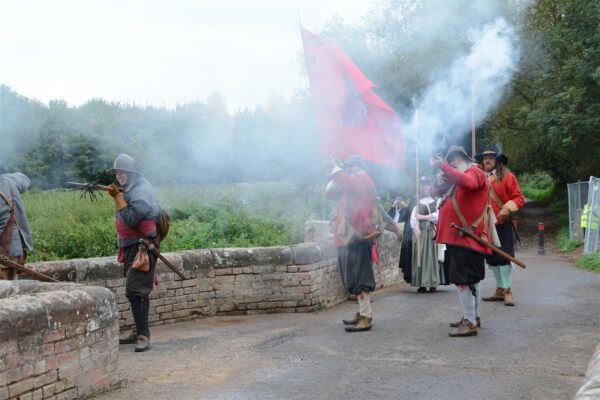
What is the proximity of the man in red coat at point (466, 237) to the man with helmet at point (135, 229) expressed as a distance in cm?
296

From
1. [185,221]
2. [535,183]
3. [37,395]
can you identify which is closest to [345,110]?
[185,221]

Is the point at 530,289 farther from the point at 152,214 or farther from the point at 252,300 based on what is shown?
the point at 152,214

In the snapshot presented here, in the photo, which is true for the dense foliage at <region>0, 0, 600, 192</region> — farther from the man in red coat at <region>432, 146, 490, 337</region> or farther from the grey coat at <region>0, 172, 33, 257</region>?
the man in red coat at <region>432, 146, 490, 337</region>

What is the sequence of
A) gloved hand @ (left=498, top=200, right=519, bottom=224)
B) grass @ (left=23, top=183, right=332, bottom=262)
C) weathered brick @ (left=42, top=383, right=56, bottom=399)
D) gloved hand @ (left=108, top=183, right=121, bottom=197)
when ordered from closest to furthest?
weathered brick @ (left=42, top=383, right=56, bottom=399), gloved hand @ (left=108, top=183, right=121, bottom=197), gloved hand @ (left=498, top=200, right=519, bottom=224), grass @ (left=23, top=183, right=332, bottom=262)

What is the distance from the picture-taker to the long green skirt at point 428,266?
34.7 ft

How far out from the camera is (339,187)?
7941mm

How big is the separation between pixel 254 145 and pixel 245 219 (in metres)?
1.41

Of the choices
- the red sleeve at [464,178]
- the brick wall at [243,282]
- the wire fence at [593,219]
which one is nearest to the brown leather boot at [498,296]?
the brick wall at [243,282]

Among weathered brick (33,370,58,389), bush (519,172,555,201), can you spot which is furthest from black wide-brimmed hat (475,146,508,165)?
bush (519,172,555,201)

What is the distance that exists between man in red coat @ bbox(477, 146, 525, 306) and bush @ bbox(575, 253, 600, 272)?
243 inches

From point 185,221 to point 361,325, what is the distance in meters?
5.37

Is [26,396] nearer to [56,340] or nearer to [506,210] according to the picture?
[56,340]

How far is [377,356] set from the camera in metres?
6.31

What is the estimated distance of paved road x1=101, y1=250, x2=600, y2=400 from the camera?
5221mm
